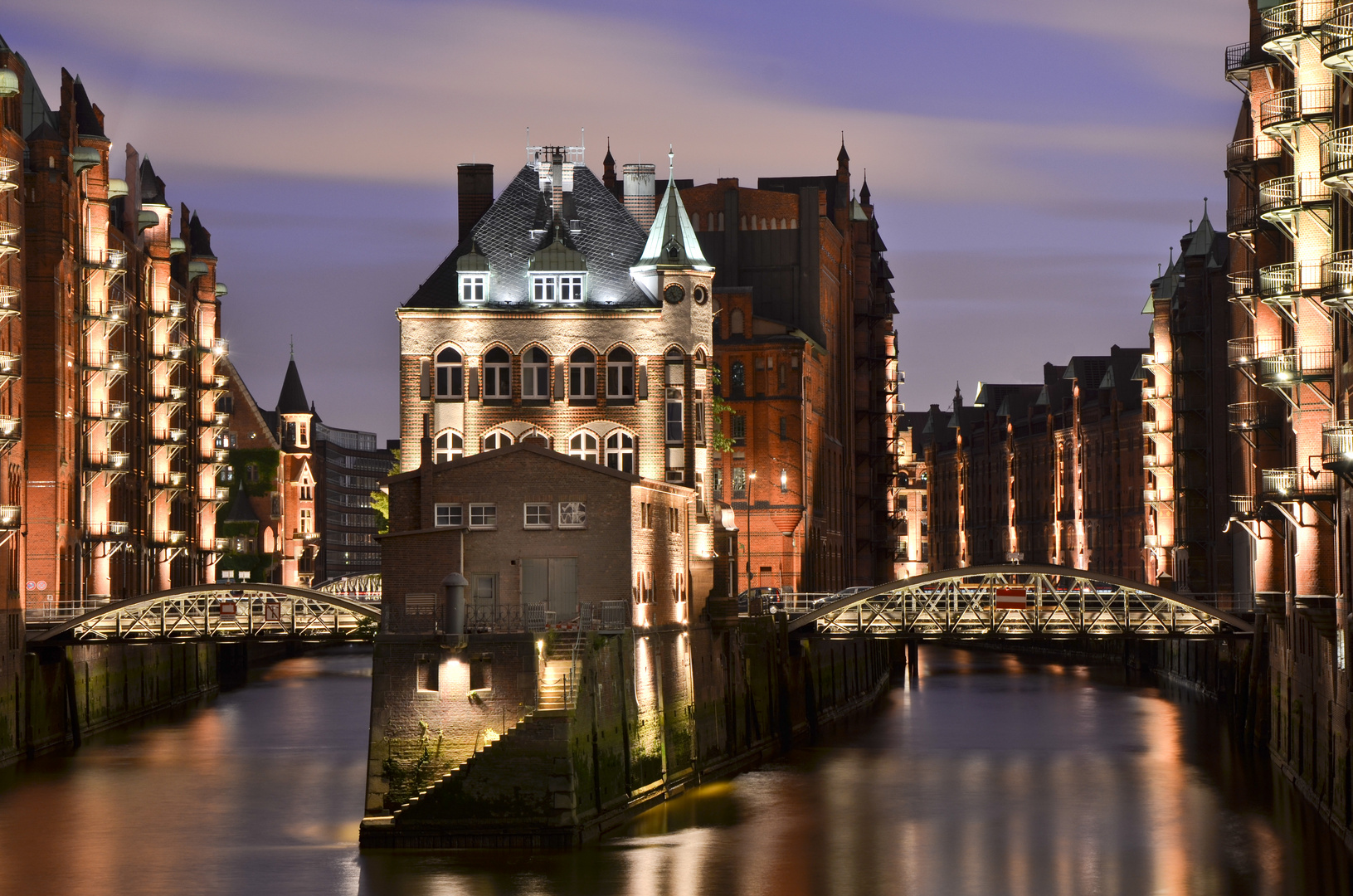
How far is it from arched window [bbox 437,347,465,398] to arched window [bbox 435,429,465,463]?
1338 millimetres

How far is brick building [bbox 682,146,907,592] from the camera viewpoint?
110 meters

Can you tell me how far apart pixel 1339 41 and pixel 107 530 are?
57.9 meters

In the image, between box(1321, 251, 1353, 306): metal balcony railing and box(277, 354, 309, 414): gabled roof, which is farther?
box(277, 354, 309, 414): gabled roof

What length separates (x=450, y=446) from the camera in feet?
255

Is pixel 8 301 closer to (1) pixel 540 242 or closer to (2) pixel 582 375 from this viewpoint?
(1) pixel 540 242

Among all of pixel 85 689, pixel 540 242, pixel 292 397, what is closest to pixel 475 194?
pixel 540 242

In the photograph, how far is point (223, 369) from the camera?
151875mm

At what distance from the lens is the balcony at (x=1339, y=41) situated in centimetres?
4766

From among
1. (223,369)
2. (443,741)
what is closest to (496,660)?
(443,741)

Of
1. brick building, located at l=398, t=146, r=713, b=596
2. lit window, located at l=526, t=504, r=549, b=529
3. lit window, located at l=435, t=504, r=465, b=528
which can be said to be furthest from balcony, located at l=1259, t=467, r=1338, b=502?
lit window, located at l=435, t=504, r=465, b=528

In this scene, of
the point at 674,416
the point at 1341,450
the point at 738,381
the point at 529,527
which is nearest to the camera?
the point at 1341,450

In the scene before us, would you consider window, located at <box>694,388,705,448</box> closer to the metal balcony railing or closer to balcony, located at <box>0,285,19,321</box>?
balcony, located at <box>0,285,19,321</box>

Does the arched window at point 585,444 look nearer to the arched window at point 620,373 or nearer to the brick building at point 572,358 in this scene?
the brick building at point 572,358

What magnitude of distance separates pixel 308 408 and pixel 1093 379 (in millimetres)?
64766
